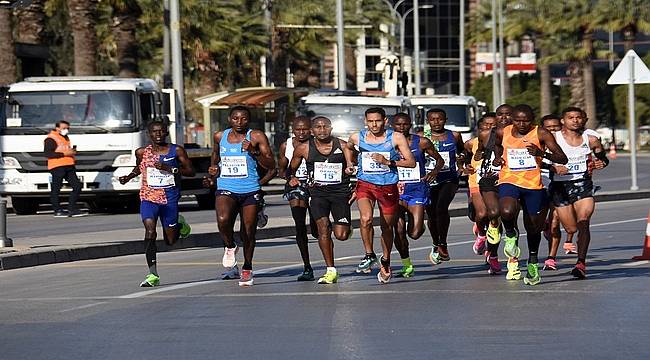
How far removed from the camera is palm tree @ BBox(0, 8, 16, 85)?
38.5 meters

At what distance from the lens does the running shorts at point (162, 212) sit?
1577 centimetres

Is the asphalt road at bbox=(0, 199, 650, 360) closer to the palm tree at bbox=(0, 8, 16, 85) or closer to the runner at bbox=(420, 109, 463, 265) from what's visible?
the runner at bbox=(420, 109, 463, 265)

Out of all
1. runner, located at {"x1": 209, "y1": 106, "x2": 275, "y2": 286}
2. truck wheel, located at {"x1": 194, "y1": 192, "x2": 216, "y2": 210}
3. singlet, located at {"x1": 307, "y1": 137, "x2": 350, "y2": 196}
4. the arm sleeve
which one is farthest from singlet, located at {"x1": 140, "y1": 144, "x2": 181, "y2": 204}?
truck wheel, located at {"x1": 194, "y1": 192, "x2": 216, "y2": 210}

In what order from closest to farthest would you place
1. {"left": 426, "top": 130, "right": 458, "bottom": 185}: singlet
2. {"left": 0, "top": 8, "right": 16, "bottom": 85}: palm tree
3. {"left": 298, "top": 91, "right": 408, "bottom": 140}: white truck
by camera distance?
1. {"left": 426, "top": 130, "right": 458, "bottom": 185}: singlet
2. {"left": 298, "top": 91, "right": 408, "bottom": 140}: white truck
3. {"left": 0, "top": 8, "right": 16, "bottom": 85}: palm tree

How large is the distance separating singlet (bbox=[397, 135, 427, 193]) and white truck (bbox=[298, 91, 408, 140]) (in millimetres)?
19846

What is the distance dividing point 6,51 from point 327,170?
24498 mm

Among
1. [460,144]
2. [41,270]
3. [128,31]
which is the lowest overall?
[41,270]

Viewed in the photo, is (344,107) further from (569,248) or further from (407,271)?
(407,271)

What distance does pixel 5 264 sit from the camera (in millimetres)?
17969

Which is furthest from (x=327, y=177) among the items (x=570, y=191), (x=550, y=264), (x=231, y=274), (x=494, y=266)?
(x=550, y=264)

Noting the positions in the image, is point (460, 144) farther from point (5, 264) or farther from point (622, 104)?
point (622, 104)

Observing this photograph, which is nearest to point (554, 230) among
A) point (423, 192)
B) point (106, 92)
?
point (423, 192)

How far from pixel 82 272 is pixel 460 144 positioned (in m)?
4.55

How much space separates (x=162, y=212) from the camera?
15898 millimetres
